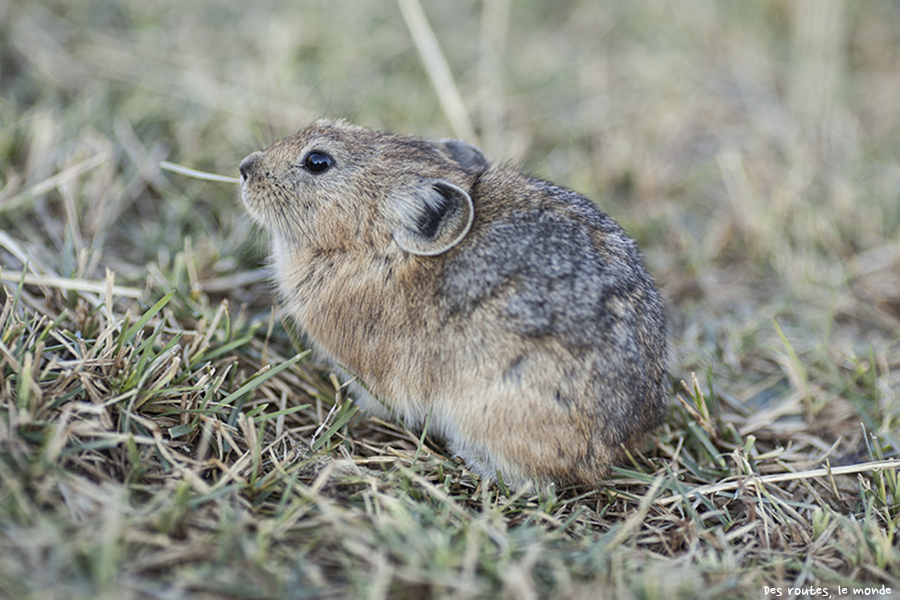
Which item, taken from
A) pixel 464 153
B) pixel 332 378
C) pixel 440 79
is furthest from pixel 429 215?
pixel 440 79

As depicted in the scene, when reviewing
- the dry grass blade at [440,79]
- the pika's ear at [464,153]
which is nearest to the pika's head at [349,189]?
the pika's ear at [464,153]

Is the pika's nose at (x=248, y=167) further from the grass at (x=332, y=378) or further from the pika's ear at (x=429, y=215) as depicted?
the pika's ear at (x=429, y=215)

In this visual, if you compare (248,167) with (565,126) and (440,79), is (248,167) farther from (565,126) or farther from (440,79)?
(565,126)

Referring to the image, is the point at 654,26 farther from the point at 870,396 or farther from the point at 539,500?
the point at 539,500

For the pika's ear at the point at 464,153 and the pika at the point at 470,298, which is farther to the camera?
the pika's ear at the point at 464,153

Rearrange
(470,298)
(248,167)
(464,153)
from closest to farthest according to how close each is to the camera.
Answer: (470,298) < (248,167) < (464,153)

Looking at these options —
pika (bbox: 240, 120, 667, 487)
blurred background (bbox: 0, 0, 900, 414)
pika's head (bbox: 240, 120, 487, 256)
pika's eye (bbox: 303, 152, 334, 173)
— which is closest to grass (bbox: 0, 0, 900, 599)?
blurred background (bbox: 0, 0, 900, 414)

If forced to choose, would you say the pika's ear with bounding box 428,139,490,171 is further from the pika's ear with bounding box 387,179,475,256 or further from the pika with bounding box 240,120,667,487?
the pika's ear with bounding box 387,179,475,256

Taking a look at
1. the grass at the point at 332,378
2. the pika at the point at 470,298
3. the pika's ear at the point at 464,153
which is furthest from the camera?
the pika's ear at the point at 464,153
